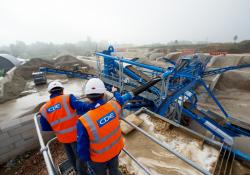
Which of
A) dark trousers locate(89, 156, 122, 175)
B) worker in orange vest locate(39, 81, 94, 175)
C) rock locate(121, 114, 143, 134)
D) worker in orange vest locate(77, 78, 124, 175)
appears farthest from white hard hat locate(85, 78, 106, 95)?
Answer: rock locate(121, 114, 143, 134)

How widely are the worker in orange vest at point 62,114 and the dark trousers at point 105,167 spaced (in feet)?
1.22

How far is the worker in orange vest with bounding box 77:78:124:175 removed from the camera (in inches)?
58.5

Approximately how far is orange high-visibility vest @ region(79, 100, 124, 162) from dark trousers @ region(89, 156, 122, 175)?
0.45ft

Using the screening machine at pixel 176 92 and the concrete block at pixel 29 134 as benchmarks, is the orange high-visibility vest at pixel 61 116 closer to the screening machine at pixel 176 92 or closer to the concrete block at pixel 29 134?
the screening machine at pixel 176 92

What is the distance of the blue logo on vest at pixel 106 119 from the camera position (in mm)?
1510

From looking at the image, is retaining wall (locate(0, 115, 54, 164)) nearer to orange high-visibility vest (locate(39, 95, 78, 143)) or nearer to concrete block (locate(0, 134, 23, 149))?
concrete block (locate(0, 134, 23, 149))

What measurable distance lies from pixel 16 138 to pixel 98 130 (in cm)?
384

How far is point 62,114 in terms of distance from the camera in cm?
208

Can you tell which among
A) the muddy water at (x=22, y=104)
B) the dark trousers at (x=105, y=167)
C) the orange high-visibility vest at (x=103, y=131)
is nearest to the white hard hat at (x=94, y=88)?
the orange high-visibility vest at (x=103, y=131)

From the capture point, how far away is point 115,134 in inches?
67.9

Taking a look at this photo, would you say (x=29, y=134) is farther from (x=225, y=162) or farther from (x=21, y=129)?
(x=225, y=162)

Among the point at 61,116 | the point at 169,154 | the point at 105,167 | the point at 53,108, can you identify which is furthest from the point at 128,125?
the point at 53,108

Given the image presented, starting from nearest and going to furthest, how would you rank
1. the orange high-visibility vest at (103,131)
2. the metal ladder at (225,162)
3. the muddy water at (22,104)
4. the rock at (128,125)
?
the orange high-visibility vest at (103,131), the metal ladder at (225,162), the rock at (128,125), the muddy water at (22,104)

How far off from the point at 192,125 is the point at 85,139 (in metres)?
6.06
